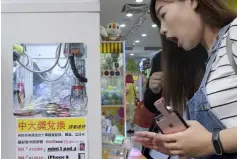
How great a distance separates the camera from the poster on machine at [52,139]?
3.24ft

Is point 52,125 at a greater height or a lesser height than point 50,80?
lesser

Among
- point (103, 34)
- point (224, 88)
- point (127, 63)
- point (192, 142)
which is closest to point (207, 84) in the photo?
point (224, 88)

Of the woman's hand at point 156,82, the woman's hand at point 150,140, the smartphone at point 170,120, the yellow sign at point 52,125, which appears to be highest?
the woman's hand at point 156,82

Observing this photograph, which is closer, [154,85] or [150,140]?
[150,140]

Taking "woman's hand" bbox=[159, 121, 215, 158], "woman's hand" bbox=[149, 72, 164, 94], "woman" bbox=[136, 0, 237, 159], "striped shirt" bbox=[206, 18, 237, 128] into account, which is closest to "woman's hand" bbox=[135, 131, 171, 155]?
"woman" bbox=[136, 0, 237, 159]

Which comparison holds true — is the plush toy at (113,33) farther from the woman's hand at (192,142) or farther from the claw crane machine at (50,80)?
the woman's hand at (192,142)

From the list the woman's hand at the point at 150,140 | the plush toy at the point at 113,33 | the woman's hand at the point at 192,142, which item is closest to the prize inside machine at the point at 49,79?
the woman's hand at the point at 150,140

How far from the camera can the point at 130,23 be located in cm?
924

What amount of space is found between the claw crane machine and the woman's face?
0.22 m

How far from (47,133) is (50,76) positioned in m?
0.18

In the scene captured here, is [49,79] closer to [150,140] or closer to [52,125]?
[52,125]

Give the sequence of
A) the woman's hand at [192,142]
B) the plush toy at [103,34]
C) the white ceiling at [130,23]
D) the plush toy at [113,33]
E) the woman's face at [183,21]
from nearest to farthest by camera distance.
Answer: the woman's hand at [192,142] < the woman's face at [183,21] < the plush toy at [103,34] < the plush toy at [113,33] < the white ceiling at [130,23]

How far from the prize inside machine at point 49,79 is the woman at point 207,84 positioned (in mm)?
246

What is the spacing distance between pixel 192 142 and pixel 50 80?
0.48 m
